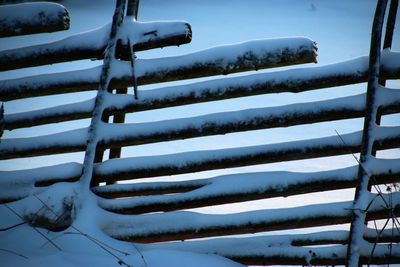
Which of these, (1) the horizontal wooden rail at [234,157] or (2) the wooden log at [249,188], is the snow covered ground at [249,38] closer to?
(2) the wooden log at [249,188]

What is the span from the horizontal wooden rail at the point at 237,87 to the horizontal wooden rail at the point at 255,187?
58cm

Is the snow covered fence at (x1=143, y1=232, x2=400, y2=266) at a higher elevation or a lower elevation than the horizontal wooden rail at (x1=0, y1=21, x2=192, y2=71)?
lower

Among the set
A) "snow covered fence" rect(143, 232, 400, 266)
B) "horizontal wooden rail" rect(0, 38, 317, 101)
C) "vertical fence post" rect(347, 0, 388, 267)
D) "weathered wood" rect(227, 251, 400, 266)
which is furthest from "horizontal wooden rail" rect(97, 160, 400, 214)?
"horizontal wooden rail" rect(0, 38, 317, 101)

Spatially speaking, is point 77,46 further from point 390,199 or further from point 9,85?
point 390,199

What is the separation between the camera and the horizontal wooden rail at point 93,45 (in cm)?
284

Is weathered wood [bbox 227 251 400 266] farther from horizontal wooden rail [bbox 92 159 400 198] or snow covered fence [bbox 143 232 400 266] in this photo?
horizontal wooden rail [bbox 92 159 400 198]

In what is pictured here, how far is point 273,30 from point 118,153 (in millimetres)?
2715

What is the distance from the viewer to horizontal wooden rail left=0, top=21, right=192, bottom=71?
2842 mm

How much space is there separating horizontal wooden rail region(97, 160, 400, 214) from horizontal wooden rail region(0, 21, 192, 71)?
1.05 metres

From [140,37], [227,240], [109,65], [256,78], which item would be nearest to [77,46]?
[109,65]

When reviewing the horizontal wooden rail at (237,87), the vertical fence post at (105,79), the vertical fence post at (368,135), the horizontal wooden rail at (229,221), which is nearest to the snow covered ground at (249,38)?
the horizontal wooden rail at (229,221)

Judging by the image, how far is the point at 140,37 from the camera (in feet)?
9.65

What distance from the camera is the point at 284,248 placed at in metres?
2.62

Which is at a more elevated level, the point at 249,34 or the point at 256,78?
the point at 249,34
